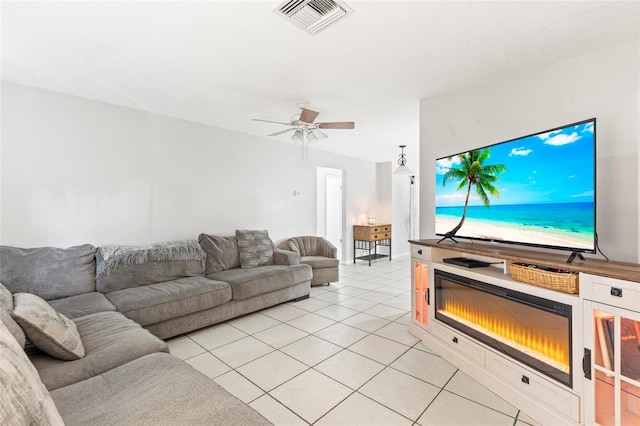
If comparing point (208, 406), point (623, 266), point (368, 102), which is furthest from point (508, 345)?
point (368, 102)

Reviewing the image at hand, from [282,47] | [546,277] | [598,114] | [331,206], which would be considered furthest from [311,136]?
[331,206]

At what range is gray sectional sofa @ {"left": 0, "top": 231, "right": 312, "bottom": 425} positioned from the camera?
110 centimetres

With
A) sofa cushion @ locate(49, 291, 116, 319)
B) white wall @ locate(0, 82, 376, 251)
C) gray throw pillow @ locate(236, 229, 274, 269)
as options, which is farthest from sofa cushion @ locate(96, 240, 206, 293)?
gray throw pillow @ locate(236, 229, 274, 269)

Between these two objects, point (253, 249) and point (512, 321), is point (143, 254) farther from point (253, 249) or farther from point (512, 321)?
point (512, 321)

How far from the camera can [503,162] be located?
2.25 metres

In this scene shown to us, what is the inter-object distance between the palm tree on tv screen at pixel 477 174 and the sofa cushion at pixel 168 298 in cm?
246

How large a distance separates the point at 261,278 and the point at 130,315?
4.45ft

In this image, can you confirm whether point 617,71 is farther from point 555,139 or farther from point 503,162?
point 503,162

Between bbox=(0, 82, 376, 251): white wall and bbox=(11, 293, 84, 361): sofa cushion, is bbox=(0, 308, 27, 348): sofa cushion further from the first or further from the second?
bbox=(0, 82, 376, 251): white wall

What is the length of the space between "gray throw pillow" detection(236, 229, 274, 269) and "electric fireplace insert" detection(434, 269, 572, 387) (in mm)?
2384

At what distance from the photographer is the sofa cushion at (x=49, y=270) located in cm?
240

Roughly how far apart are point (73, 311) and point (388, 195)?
6124 mm

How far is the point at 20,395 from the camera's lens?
744 millimetres

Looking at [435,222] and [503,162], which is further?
[435,222]
